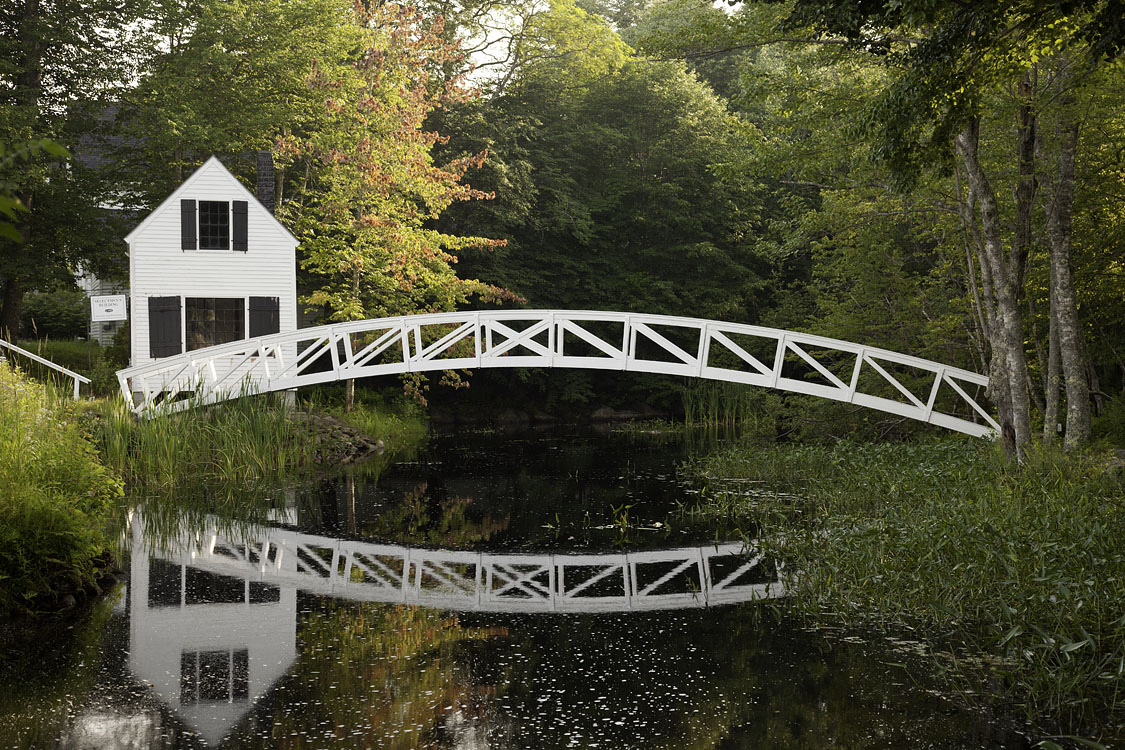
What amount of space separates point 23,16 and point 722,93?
2226 cm

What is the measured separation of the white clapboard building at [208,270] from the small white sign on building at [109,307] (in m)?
1.54

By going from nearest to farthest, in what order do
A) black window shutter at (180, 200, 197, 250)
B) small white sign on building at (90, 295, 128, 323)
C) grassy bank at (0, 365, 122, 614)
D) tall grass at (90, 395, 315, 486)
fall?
grassy bank at (0, 365, 122, 614), tall grass at (90, 395, 315, 486), small white sign on building at (90, 295, 128, 323), black window shutter at (180, 200, 197, 250)

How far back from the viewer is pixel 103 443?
13.4 meters

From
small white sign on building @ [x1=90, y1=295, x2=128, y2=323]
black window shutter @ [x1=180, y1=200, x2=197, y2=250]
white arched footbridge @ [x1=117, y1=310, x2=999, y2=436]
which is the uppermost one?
black window shutter @ [x1=180, y1=200, x2=197, y2=250]

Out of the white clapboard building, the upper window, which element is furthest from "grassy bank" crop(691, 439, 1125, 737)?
the upper window

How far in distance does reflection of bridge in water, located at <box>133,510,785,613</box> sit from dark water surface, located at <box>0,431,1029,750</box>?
0.03 m

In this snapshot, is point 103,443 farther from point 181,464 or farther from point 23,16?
point 23,16

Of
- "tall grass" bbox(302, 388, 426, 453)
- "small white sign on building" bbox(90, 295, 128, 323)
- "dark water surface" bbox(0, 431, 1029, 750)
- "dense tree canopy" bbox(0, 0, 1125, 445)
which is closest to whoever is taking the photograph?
"dark water surface" bbox(0, 431, 1029, 750)

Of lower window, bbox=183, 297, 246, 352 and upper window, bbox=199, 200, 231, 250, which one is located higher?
upper window, bbox=199, 200, 231, 250

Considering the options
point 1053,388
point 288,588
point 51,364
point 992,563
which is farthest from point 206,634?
point 1053,388

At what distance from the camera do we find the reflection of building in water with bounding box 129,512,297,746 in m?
5.58

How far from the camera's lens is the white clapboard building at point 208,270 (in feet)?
63.7

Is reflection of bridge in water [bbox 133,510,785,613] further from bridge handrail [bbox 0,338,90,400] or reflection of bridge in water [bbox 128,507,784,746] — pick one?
bridge handrail [bbox 0,338,90,400]

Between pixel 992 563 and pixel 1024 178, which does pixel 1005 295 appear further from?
pixel 992 563
